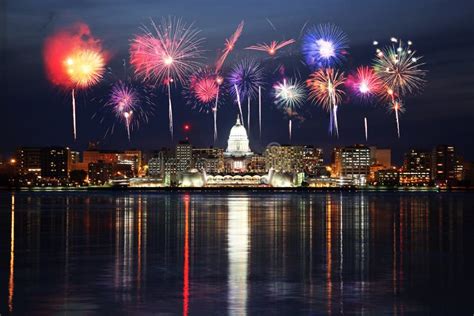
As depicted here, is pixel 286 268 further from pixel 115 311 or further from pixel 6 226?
pixel 6 226

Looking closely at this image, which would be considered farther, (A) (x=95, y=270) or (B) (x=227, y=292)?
(A) (x=95, y=270)

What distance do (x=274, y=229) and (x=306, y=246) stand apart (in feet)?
35.6

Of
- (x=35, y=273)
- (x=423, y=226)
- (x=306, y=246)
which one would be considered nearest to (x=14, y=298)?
(x=35, y=273)

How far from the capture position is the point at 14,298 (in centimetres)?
2167

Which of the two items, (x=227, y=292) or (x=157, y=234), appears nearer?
(x=227, y=292)

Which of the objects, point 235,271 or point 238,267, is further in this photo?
point 238,267

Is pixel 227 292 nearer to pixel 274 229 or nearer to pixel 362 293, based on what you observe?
pixel 362 293

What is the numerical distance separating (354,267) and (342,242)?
10285 millimetres

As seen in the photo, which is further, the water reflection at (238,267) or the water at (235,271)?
the water reflection at (238,267)

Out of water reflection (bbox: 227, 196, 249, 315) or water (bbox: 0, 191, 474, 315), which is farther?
water reflection (bbox: 227, 196, 249, 315)

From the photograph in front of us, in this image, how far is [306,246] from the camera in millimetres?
36719

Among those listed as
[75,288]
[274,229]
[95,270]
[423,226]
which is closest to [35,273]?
[95,270]

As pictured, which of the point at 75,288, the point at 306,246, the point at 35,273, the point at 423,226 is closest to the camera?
the point at 75,288

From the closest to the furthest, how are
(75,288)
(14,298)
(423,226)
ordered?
1. (14,298)
2. (75,288)
3. (423,226)
